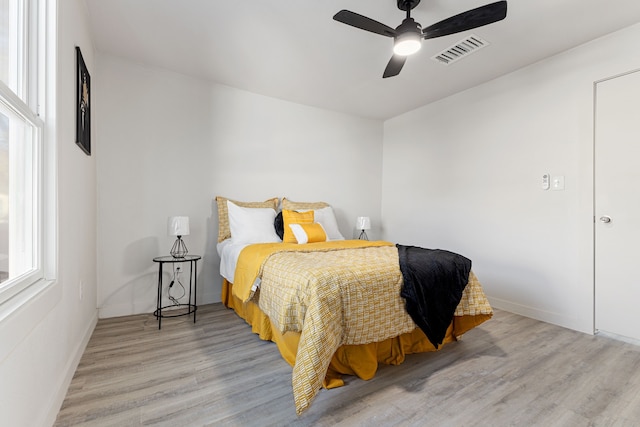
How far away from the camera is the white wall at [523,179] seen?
257cm

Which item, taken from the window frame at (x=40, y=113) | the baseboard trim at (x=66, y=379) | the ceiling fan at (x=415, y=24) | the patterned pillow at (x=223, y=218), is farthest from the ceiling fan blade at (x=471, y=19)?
the baseboard trim at (x=66, y=379)

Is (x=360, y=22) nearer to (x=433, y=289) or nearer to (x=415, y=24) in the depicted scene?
(x=415, y=24)

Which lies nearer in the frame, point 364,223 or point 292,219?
point 292,219

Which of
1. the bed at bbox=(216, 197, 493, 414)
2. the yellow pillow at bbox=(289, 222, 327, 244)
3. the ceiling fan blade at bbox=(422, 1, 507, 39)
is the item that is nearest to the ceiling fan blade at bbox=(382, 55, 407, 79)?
the ceiling fan blade at bbox=(422, 1, 507, 39)

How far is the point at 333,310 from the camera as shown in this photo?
1595 millimetres

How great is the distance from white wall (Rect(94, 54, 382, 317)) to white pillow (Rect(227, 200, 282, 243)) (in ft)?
1.12

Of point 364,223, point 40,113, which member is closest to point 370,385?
point 40,113

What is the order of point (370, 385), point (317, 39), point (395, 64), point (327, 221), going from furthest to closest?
point (327, 221), point (317, 39), point (395, 64), point (370, 385)

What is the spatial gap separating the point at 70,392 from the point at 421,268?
216 centimetres

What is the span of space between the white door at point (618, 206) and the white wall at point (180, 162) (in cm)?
283

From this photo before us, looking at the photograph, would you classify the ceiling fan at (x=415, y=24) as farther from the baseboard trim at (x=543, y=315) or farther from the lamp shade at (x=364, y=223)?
the baseboard trim at (x=543, y=315)

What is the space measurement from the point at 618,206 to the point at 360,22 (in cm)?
252

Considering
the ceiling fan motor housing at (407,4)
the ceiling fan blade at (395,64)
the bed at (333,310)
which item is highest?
the ceiling fan motor housing at (407,4)

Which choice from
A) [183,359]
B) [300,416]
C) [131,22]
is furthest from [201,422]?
[131,22]
